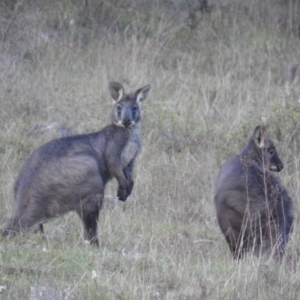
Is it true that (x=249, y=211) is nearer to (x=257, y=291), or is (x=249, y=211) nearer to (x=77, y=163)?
(x=257, y=291)

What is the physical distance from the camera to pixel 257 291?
5594mm

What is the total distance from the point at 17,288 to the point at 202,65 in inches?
382

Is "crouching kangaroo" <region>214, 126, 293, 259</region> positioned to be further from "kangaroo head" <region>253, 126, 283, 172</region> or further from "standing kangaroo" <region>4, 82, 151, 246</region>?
"standing kangaroo" <region>4, 82, 151, 246</region>

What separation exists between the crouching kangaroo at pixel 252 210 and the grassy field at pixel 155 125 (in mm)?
212

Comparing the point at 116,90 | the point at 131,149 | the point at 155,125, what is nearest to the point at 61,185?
the point at 131,149

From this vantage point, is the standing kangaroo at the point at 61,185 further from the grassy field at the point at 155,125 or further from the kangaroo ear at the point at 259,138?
the kangaroo ear at the point at 259,138

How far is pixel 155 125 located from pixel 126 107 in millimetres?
2644

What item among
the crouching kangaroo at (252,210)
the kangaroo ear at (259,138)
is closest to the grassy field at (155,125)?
the crouching kangaroo at (252,210)

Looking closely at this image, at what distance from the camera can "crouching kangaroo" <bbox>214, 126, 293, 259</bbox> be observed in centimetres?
648

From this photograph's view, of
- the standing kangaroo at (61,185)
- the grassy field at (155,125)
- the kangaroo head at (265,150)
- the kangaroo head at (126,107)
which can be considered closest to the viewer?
the grassy field at (155,125)

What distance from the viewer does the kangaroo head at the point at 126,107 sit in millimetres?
8383

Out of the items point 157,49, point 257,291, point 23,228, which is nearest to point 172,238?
point 23,228

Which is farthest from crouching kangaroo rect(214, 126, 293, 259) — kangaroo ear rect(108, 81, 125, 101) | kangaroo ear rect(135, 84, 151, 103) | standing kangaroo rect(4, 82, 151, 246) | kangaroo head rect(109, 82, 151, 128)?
kangaroo ear rect(108, 81, 125, 101)

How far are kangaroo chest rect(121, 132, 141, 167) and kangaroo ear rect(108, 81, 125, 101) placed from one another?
0.58 meters
